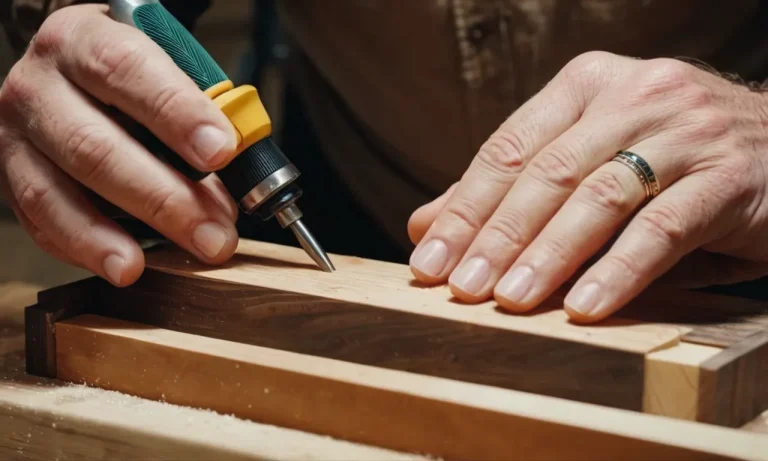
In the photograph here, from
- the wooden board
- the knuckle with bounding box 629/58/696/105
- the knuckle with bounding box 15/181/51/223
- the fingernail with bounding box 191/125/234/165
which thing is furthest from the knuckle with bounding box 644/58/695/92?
the knuckle with bounding box 15/181/51/223

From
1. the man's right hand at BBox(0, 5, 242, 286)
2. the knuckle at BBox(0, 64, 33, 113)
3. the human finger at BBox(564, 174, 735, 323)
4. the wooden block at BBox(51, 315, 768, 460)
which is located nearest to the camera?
the wooden block at BBox(51, 315, 768, 460)

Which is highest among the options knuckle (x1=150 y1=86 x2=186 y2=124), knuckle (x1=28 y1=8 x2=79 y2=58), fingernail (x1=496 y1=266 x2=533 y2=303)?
knuckle (x1=28 y1=8 x2=79 y2=58)

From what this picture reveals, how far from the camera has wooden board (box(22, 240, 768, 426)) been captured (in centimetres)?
69

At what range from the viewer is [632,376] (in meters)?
0.69

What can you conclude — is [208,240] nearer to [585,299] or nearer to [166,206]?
[166,206]

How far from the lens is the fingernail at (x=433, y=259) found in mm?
863

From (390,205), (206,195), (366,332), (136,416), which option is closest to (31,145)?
(206,195)

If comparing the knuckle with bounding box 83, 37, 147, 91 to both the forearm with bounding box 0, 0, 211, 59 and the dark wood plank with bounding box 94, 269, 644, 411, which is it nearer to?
the dark wood plank with bounding box 94, 269, 644, 411

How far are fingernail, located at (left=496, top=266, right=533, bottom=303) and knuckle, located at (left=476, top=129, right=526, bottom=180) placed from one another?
0.45 feet

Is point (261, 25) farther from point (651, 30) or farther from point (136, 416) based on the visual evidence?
point (136, 416)

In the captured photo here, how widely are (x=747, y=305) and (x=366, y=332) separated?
1.33 ft

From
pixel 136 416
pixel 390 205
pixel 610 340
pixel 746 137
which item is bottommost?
pixel 390 205

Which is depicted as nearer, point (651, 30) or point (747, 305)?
point (747, 305)

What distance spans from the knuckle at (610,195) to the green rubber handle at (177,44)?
0.43m
